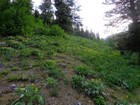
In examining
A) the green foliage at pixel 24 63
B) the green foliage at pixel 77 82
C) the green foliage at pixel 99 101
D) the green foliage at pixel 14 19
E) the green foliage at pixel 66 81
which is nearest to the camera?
the green foliage at pixel 99 101

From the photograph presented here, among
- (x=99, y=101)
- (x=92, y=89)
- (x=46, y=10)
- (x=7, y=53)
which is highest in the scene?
(x=46, y=10)

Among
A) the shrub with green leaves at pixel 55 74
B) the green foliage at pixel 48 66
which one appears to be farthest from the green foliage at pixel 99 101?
the green foliage at pixel 48 66

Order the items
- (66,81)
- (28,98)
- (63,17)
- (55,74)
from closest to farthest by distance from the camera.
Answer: (28,98) < (66,81) < (55,74) < (63,17)

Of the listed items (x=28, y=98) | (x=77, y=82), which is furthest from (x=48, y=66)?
(x=28, y=98)

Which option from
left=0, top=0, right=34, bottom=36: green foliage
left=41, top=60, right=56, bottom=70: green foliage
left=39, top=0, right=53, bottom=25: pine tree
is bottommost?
left=41, top=60, right=56, bottom=70: green foliage

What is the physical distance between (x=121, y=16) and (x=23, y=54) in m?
8.88

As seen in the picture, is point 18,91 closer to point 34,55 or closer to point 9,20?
point 34,55

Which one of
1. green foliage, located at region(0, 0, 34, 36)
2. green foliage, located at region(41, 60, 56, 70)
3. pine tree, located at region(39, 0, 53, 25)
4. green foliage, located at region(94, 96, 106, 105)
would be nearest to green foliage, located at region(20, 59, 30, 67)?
green foliage, located at region(41, 60, 56, 70)

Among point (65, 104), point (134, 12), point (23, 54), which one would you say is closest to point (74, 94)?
point (65, 104)

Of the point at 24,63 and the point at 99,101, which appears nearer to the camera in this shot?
the point at 99,101

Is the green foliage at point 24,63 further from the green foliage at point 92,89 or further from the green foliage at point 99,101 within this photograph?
the green foliage at point 99,101

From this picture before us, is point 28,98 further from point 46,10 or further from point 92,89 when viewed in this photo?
point 46,10

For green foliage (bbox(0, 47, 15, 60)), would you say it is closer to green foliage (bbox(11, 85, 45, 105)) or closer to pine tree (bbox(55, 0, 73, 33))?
green foliage (bbox(11, 85, 45, 105))

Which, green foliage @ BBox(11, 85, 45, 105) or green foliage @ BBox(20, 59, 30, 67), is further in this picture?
green foliage @ BBox(20, 59, 30, 67)
